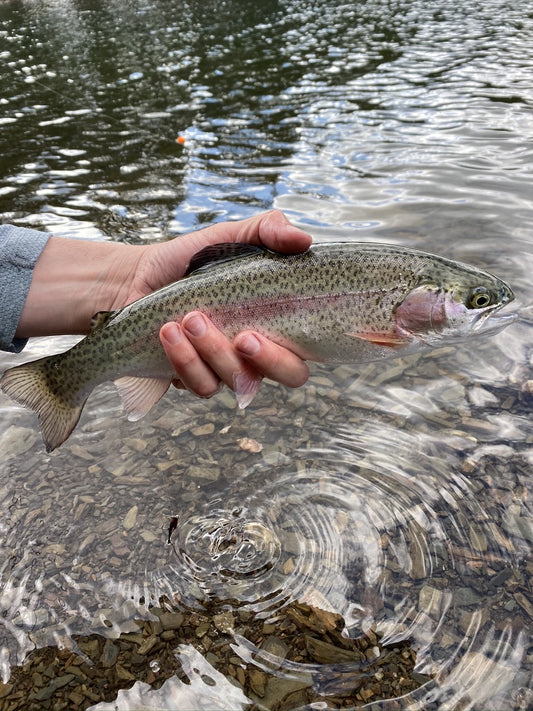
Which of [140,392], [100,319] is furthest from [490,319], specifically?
[100,319]

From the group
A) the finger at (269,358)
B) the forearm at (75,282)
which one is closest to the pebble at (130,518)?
the forearm at (75,282)

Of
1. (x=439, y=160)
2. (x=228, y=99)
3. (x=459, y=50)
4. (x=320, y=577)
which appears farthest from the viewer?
(x=459, y=50)

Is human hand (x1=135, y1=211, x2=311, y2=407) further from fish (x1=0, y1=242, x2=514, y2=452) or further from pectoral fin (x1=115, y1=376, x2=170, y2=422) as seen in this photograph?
pectoral fin (x1=115, y1=376, x2=170, y2=422)

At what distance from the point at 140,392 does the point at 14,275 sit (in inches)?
47.8

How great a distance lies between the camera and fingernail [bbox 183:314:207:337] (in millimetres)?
3312

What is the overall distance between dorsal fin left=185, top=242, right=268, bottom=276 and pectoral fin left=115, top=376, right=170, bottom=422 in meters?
0.77

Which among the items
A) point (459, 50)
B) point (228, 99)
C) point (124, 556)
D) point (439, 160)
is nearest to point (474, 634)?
point (124, 556)

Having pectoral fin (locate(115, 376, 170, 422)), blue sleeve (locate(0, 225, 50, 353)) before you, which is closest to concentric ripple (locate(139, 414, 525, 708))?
pectoral fin (locate(115, 376, 170, 422))

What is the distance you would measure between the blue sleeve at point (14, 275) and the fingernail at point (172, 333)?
4.13 ft

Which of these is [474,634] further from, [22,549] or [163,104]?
[163,104]

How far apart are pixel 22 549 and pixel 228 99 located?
13.6m

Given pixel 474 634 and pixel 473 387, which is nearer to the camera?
pixel 474 634

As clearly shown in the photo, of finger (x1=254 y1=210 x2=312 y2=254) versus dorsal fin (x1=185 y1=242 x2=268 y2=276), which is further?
dorsal fin (x1=185 y1=242 x2=268 y2=276)

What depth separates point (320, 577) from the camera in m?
3.76
